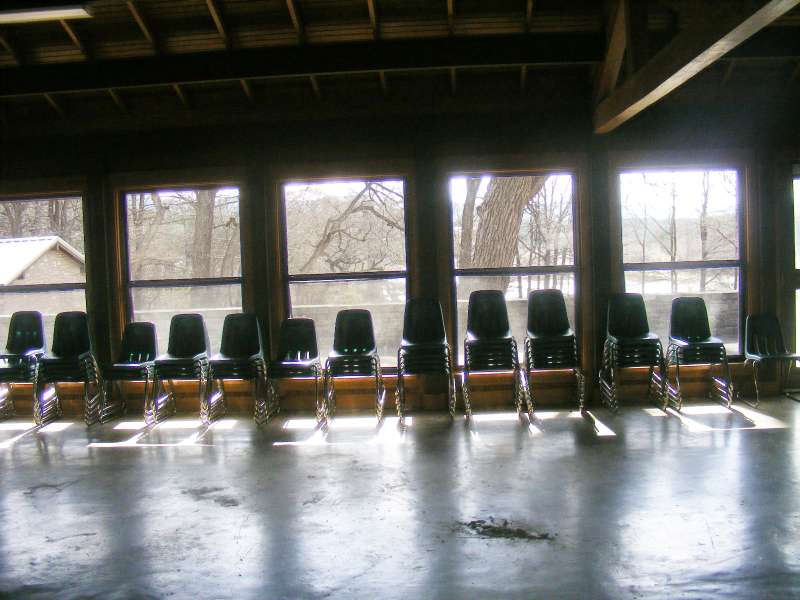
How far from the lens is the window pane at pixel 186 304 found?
6770 mm

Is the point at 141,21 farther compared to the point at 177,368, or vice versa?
the point at 177,368

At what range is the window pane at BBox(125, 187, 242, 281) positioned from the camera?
6750 millimetres

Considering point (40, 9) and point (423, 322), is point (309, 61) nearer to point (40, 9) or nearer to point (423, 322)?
point (40, 9)

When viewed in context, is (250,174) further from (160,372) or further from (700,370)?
(700,370)

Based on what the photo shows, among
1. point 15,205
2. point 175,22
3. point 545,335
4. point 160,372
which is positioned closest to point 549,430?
point 545,335

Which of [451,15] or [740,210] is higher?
[451,15]

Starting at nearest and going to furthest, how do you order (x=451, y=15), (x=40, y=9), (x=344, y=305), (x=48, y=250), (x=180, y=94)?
1. (x=40, y=9)
2. (x=451, y=15)
3. (x=180, y=94)
4. (x=344, y=305)
5. (x=48, y=250)

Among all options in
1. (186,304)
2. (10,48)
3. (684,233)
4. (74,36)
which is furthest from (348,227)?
(10,48)

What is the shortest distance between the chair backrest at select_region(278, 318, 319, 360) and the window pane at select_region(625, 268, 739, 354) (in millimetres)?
3261

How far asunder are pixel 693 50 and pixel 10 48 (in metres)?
5.89

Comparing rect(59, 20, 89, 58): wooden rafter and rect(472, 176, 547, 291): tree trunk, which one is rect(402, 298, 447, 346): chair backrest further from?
rect(59, 20, 89, 58): wooden rafter

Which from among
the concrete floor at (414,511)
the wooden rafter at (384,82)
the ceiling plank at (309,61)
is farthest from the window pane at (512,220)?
the concrete floor at (414,511)

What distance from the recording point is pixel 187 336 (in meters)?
6.41

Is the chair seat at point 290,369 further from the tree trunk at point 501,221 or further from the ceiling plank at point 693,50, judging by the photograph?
the ceiling plank at point 693,50
